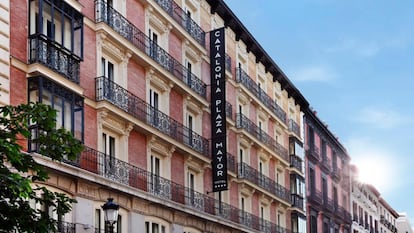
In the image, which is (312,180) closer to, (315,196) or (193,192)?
(315,196)

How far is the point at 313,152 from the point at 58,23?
Result: 3421 centimetres

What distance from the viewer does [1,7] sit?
20422 mm

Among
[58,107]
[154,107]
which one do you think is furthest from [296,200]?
[58,107]

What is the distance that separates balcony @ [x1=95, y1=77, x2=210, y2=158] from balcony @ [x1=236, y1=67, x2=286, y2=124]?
682cm

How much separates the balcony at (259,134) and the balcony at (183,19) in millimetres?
5546

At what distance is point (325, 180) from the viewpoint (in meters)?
58.2

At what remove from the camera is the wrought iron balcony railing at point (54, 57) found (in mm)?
21547

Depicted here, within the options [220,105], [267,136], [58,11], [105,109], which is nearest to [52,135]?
[58,11]

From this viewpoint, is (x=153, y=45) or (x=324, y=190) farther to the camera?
(x=324, y=190)

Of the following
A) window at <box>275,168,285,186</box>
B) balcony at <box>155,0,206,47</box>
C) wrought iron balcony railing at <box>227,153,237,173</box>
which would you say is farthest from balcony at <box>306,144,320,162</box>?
balcony at <box>155,0,206,47</box>

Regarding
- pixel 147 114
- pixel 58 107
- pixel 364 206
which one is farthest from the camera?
pixel 364 206

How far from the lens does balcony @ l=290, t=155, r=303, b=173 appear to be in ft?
158

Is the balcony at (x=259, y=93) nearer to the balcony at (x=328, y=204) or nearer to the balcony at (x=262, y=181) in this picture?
the balcony at (x=262, y=181)

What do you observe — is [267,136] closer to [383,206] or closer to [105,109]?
[105,109]
